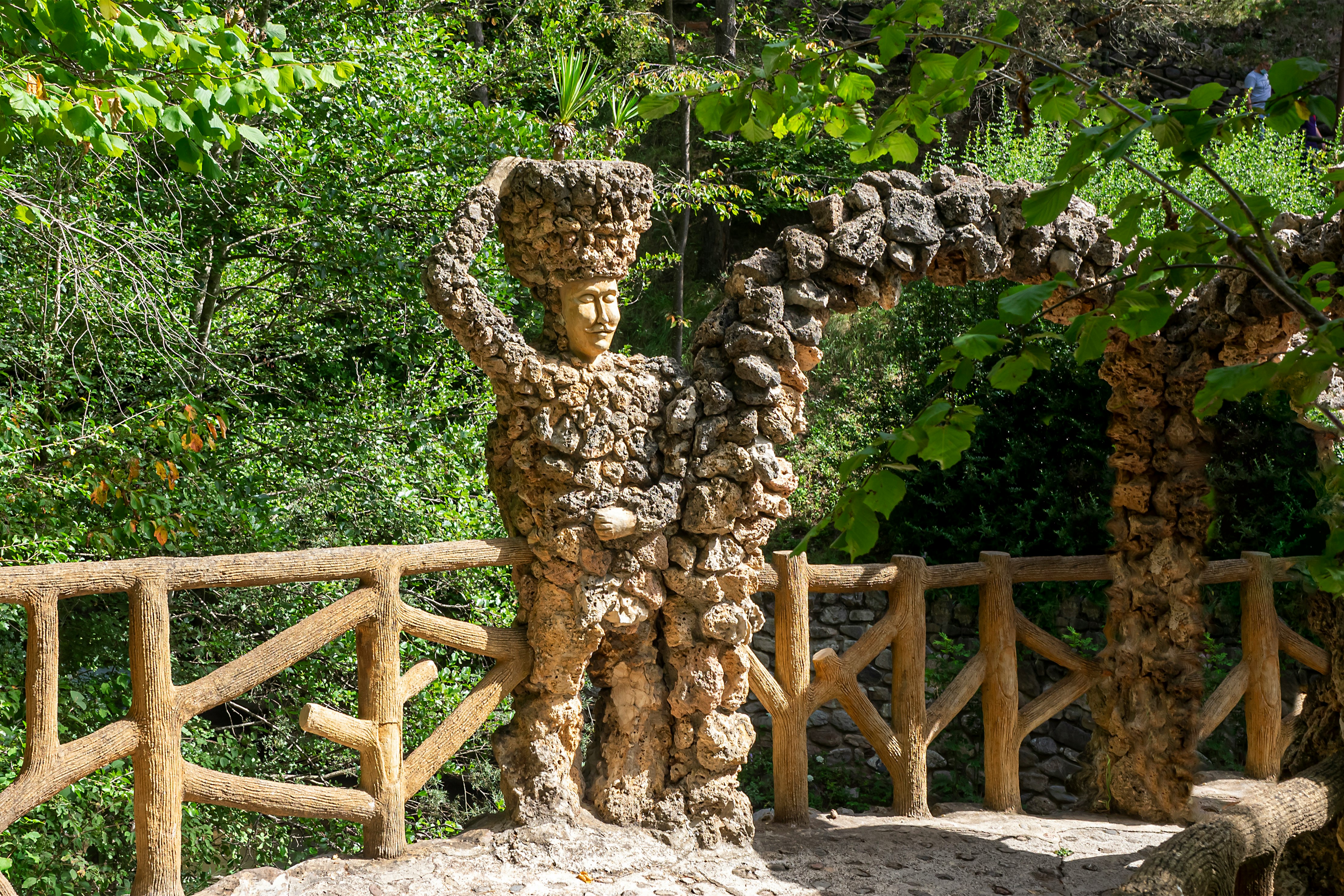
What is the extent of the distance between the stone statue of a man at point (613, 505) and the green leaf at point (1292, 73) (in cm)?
270

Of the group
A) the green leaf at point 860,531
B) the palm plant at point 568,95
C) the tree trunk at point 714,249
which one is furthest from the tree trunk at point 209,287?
the tree trunk at point 714,249

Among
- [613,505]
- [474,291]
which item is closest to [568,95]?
[474,291]

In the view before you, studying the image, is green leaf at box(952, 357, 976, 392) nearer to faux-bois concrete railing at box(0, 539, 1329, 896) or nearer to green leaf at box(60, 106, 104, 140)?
green leaf at box(60, 106, 104, 140)

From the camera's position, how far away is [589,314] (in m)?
4.16

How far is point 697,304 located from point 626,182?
8311 mm

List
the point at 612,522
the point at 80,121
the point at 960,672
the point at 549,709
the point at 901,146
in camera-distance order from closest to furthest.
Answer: the point at 901,146 → the point at 80,121 → the point at 612,522 → the point at 549,709 → the point at 960,672

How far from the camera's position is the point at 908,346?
9.84 m

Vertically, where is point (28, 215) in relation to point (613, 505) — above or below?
above

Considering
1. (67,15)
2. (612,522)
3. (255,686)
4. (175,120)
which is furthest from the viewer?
(612,522)

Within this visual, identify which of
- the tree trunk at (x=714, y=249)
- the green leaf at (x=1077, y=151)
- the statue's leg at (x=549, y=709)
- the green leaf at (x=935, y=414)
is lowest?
the statue's leg at (x=549, y=709)

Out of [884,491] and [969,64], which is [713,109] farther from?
[884,491]

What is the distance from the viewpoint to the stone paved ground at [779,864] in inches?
148

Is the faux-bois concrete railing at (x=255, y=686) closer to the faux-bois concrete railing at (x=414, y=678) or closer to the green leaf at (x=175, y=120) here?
the faux-bois concrete railing at (x=414, y=678)

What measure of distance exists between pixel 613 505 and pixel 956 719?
17.8ft
